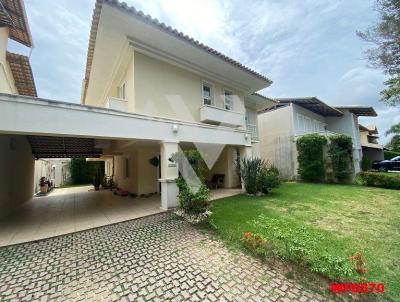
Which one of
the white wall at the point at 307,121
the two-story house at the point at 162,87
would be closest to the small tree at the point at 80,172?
the two-story house at the point at 162,87

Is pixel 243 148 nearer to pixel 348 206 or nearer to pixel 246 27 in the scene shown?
pixel 348 206

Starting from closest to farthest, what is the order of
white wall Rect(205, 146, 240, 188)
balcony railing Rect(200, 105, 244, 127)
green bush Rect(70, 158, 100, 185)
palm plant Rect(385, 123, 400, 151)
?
balcony railing Rect(200, 105, 244, 127)
white wall Rect(205, 146, 240, 188)
green bush Rect(70, 158, 100, 185)
palm plant Rect(385, 123, 400, 151)

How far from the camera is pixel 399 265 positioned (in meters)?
4.13

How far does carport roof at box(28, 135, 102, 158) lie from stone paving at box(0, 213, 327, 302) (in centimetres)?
858

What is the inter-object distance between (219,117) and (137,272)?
9.90 meters

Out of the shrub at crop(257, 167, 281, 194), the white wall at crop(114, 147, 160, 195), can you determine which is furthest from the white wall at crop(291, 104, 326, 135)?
the white wall at crop(114, 147, 160, 195)

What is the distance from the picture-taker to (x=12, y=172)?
31.7 feet

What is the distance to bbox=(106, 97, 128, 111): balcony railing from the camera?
9625mm

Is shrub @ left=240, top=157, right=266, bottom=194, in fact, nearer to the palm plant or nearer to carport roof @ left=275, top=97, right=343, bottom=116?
carport roof @ left=275, top=97, right=343, bottom=116

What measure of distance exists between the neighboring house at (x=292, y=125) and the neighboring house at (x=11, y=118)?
63.9 ft

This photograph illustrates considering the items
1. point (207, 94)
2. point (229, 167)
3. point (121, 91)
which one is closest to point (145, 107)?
point (121, 91)

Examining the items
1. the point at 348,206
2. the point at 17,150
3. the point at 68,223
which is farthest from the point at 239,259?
the point at 17,150

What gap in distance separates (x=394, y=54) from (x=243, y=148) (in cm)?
790

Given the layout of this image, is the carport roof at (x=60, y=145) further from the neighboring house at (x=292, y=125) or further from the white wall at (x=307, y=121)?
the white wall at (x=307, y=121)
